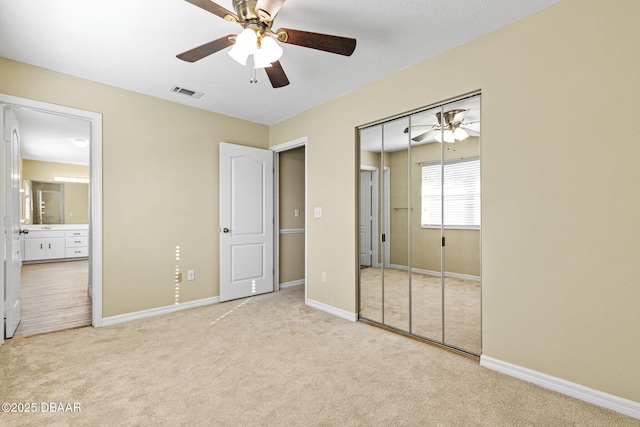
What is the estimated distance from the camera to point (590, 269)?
1.87 meters

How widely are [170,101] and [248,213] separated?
1664 mm

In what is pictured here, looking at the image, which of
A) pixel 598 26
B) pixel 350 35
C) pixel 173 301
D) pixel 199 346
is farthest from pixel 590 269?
pixel 173 301

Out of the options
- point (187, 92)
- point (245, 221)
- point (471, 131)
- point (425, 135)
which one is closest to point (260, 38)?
point (425, 135)

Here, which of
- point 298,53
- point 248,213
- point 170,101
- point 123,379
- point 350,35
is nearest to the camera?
point 123,379

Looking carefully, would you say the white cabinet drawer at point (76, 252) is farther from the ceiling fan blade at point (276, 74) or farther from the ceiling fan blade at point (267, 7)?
the ceiling fan blade at point (267, 7)

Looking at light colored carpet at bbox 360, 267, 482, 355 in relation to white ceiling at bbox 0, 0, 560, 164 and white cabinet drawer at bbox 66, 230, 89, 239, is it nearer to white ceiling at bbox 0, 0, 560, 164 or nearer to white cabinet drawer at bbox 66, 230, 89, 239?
white ceiling at bbox 0, 0, 560, 164

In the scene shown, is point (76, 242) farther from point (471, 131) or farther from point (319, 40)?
point (471, 131)

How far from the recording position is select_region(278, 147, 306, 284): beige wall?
4801 mm

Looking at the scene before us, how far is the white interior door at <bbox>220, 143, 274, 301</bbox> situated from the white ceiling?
1121 mm

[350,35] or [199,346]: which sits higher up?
[350,35]

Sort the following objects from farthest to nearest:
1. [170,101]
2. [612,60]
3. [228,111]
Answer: [228,111] → [170,101] → [612,60]

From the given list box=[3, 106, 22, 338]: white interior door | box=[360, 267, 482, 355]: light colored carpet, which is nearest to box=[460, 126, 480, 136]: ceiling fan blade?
box=[360, 267, 482, 355]: light colored carpet

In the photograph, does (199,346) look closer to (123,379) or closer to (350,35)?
(123,379)

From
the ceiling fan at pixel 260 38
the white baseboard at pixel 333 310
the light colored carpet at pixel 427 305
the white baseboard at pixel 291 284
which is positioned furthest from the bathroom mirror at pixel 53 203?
the light colored carpet at pixel 427 305
